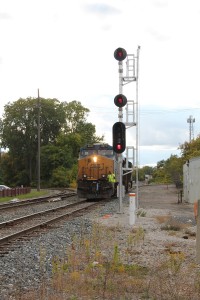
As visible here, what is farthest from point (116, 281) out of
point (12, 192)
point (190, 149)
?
point (190, 149)

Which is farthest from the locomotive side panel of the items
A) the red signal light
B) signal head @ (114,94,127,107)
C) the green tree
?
the green tree

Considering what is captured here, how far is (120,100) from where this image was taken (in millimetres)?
17875

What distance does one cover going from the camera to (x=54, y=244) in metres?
10.3

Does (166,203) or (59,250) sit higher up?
(59,250)

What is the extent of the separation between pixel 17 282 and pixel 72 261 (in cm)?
131

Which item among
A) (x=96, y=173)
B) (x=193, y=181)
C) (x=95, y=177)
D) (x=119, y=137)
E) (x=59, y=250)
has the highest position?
(x=119, y=137)

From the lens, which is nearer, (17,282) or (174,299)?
(174,299)

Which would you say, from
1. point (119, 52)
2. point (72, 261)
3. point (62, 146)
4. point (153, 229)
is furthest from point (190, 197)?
point (62, 146)

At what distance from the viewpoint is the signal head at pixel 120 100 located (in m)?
17.9

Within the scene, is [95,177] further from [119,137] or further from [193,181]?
[119,137]

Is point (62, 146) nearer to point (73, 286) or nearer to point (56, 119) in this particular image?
point (56, 119)

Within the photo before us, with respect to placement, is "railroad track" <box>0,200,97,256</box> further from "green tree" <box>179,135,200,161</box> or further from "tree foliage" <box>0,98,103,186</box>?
"tree foliage" <box>0,98,103,186</box>

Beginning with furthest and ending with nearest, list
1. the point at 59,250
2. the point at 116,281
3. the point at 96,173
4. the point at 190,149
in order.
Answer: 1. the point at 190,149
2. the point at 96,173
3. the point at 59,250
4. the point at 116,281

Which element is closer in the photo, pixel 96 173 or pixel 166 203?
Result: pixel 166 203
